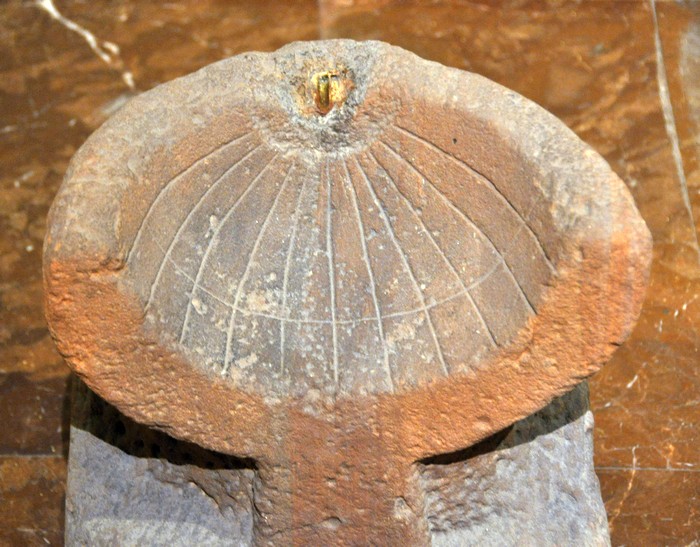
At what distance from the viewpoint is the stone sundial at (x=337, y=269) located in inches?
94.7

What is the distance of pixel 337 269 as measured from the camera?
2729 millimetres

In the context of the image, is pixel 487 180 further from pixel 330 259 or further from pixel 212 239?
pixel 212 239

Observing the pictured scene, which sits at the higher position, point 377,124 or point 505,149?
point 377,124

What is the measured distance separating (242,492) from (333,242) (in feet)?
2.18

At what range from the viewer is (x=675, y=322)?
3570 millimetres

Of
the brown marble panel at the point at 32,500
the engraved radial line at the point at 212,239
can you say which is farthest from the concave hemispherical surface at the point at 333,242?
the brown marble panel at the point at 32,500

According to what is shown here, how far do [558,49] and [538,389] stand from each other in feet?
6.36

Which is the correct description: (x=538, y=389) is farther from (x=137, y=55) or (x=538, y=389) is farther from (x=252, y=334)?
(x=137, y=55)

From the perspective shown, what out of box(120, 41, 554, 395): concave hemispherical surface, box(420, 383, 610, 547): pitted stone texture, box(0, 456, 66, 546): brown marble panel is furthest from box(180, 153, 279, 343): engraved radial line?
box(0, 456, 66, 546): brown marble panel

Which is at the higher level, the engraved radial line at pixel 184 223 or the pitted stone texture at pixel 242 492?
the engraved radial line at pixel 184 223

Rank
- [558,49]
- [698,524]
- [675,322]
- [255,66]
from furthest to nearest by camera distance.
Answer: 1. [558,49]
2. [675,322]
3. [698,524]
4. [255,66]

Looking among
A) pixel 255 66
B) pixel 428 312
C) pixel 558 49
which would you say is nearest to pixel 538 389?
pixel 428 312

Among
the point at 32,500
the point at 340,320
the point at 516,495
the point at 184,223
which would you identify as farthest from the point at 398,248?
the point at 32,500

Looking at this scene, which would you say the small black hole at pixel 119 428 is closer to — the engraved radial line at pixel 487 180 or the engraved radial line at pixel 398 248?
the engraved radial line at pixel 398 248
